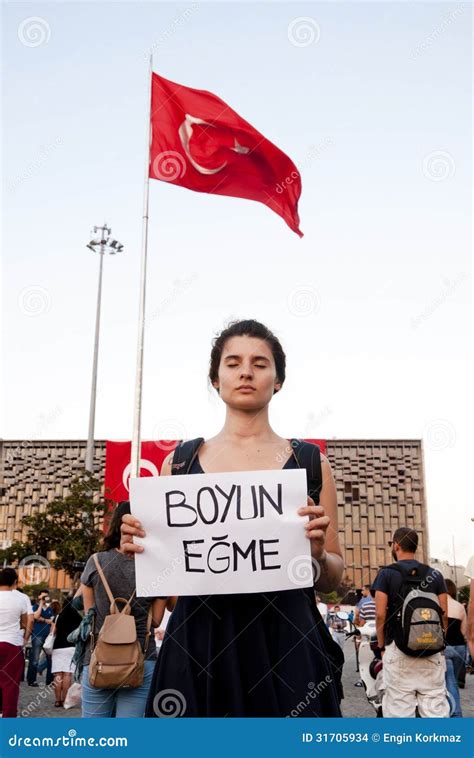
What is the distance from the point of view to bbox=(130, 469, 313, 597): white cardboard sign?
245 cm

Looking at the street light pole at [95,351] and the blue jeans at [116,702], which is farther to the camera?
the street light pole at [95,351]

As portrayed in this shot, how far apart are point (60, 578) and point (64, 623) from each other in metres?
103

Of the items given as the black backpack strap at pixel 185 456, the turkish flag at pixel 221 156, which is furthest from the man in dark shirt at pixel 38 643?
the black backpack strap at pixel 185 456

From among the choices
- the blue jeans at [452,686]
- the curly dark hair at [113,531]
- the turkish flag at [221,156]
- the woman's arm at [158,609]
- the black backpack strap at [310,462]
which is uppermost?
the turkish flag at [221,156]

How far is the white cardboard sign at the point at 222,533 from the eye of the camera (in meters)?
2.45

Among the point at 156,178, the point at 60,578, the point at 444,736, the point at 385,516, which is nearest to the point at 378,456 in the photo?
the point at 385,516

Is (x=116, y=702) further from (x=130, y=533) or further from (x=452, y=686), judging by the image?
(x=452, y=686)

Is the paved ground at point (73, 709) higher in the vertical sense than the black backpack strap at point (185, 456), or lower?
lower

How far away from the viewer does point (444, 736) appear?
3490mm

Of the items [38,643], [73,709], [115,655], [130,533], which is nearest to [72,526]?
[38,643]

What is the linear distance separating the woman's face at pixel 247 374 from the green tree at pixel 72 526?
20113 mm

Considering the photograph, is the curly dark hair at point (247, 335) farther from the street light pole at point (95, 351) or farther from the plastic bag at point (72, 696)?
the street light pole at point (95, 351)

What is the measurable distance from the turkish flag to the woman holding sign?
8775 mm

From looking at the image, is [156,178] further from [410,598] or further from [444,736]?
[444,736]
